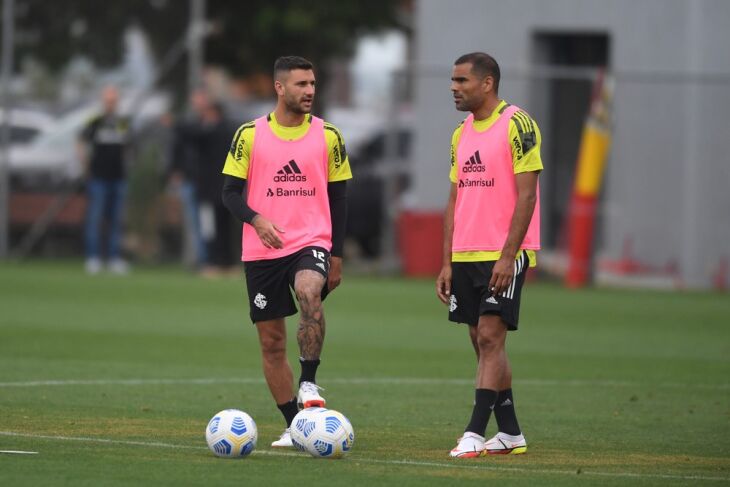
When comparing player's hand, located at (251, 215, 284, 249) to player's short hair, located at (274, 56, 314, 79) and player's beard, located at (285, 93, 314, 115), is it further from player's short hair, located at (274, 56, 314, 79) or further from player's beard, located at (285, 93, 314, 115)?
player's short hair, located at (274, 56, 314, 79)

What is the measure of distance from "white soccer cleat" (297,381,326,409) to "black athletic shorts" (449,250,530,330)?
88 centimetres

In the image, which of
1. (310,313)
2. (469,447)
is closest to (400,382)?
(310,313)

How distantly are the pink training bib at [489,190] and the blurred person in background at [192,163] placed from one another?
1580cm

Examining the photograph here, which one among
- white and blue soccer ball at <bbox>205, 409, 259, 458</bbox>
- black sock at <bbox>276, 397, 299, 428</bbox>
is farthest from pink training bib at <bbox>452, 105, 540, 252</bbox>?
white and blue soccer ball at <bbox>205, 409, 259, 458</bbox>

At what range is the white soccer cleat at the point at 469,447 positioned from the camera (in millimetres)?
8930

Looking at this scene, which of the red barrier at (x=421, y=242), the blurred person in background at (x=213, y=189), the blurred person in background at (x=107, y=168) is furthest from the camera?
the red barrier at (x=421, y=242)

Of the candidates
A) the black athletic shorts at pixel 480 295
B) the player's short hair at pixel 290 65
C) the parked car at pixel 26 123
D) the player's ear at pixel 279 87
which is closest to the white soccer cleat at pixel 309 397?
the black athletic shorts at pixel 480 295

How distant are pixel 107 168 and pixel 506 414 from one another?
16251 mm

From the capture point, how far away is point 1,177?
92.7 ft

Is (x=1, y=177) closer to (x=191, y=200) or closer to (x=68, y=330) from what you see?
(x=191, y=200)

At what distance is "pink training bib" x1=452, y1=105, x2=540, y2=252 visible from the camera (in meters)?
9.19

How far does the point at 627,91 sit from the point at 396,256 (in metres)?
4.65

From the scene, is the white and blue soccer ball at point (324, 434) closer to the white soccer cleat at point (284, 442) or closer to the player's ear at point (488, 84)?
the white soccer cleat at point (284, 442)

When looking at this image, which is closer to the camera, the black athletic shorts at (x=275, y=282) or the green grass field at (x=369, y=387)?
the green grass field at (x=369, y=387)
